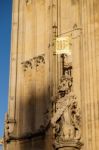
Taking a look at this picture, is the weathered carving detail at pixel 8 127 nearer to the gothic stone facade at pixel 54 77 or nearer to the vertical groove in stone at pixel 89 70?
the gothic stone facade at pixel 54 77

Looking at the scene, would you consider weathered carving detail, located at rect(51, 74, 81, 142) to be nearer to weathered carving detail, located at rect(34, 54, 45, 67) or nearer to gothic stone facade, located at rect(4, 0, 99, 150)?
gothic stone facade, located at rect(4, 0, 99, 150)

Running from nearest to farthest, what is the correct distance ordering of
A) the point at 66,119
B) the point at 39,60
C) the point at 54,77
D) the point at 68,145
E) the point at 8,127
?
1. the point at 68,145
2. the point at 66,119
3. the point at 54,77
4. the point at 8,127
5. the point at 39,60

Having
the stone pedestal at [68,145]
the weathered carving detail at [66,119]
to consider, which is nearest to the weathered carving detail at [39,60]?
the weathered carving detail at [66,119]

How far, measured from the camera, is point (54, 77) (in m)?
14.0

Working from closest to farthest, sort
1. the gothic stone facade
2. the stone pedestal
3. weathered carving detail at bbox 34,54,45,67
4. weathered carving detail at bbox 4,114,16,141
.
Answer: the stone pedestal → the gothic stone facade → weathered carving detail at bbox 4,114,16,141 → weathered carving detail at bbox 34,54,45,67

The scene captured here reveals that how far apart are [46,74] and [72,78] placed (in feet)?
5.06

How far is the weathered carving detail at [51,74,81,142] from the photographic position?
12.2m

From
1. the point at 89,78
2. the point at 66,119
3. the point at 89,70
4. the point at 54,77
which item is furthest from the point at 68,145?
the point at 54,77

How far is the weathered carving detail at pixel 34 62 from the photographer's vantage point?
1517 cm

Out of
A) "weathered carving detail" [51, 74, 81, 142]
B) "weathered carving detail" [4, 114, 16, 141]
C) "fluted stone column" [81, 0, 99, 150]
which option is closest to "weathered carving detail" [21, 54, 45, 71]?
"weathered carving detail" [4, 114, 16, 141]

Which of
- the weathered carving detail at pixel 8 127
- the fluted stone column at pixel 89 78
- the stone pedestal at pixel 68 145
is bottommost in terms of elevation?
the stone pedestal at pixel 68 145

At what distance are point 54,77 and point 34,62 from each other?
1.54m

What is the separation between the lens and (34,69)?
15.4 metres

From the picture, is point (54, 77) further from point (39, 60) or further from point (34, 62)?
point (34, 62)
